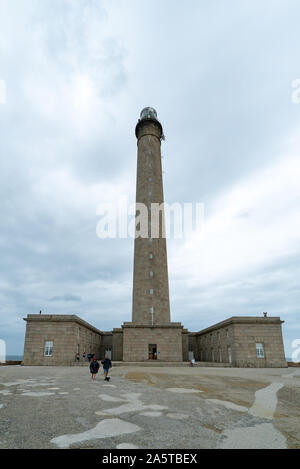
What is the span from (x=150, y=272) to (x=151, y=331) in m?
8.46

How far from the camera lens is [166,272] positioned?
142ft

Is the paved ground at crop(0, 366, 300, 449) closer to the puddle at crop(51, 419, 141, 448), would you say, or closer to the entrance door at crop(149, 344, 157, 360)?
the puddle at crop(51, 419, 141, 448)

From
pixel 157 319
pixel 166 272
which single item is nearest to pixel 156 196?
pixel 166 272

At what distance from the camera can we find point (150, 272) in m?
41.8

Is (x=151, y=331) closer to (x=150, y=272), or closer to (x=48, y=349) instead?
(x=150, y=272)

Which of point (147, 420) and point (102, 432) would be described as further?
point (147, 420)

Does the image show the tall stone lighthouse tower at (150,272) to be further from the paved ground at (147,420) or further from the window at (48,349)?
the paved ground at (147,420)

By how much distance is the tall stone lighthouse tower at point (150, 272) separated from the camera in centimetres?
3653

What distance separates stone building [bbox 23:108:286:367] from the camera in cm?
3425

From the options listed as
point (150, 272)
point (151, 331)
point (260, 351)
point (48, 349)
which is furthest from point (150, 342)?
point (260, 351)

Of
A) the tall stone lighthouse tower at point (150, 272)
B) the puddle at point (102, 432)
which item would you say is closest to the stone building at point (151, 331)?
the tall stone lighthouse tower at point (150, 272)


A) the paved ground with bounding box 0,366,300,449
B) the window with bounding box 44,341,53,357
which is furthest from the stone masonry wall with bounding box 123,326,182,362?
the paved ground with bounding box 0,366,300,449

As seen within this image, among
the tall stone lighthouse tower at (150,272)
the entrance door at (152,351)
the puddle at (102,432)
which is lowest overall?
the entrance door at (152,351)
